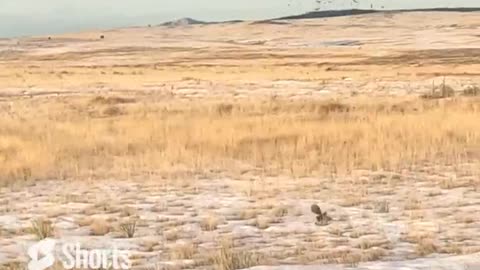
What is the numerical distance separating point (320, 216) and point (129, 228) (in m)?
2.16

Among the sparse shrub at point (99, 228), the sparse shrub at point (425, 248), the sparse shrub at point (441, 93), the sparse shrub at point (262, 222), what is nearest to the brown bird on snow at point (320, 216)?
the sparse shrub at point (262, 222)

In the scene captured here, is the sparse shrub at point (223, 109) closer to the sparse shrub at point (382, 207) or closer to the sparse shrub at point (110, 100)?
the sparse shrub at point (110, 100)

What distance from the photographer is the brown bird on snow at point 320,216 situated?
32.9ft

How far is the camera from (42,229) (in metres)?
9.55

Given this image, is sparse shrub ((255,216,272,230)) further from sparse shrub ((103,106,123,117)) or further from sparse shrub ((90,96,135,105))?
sparse shrub ((90,96,135,105))

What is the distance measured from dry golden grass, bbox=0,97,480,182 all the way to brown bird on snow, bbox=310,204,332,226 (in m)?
3.58

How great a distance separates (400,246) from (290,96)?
2424 centimetres

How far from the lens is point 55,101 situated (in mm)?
32125

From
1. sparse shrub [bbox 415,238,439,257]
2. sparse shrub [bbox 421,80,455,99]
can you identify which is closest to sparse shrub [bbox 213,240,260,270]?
sparse shrub [bbox 415,238,439,257]

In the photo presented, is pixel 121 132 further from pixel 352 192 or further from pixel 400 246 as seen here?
pixel 400 246

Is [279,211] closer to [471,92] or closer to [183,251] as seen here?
[183,251]

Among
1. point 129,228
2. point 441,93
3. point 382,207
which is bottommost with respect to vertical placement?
point 382,207

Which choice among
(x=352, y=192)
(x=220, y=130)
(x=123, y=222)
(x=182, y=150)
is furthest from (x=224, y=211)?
(x=220, y=130)

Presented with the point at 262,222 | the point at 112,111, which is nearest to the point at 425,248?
the point at 262,222
